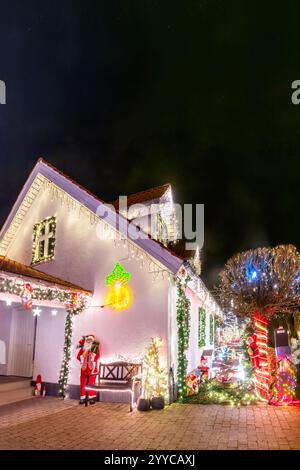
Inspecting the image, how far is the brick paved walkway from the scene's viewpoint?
6027 millimetres

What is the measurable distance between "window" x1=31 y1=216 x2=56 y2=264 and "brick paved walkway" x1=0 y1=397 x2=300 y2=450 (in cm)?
488

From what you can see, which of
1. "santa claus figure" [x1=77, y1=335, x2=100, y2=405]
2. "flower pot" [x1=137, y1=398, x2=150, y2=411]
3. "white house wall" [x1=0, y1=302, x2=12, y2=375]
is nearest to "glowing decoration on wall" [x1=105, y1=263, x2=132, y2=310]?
"santa claus figure" [x1=77, y1=335, x2=100, y2=405]

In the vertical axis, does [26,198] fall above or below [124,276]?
above

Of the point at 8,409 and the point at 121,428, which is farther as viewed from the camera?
the point at 8,409

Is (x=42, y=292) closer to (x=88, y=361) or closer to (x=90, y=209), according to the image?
(x=88, y=361)

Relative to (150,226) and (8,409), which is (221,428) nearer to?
(8,409)

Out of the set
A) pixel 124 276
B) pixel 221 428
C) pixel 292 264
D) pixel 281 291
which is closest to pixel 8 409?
pixel 124 276

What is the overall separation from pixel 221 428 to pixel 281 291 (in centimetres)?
530

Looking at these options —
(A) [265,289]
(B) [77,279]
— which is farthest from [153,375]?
(A) [265,289]

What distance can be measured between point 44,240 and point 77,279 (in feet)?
7.54

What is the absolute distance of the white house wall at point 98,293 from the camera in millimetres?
9805

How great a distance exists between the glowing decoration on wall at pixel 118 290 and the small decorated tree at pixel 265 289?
3946 mm

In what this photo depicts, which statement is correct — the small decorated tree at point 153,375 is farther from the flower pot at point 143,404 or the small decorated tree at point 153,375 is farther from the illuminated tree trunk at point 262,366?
the illuminated tree trunk at point 262,366
